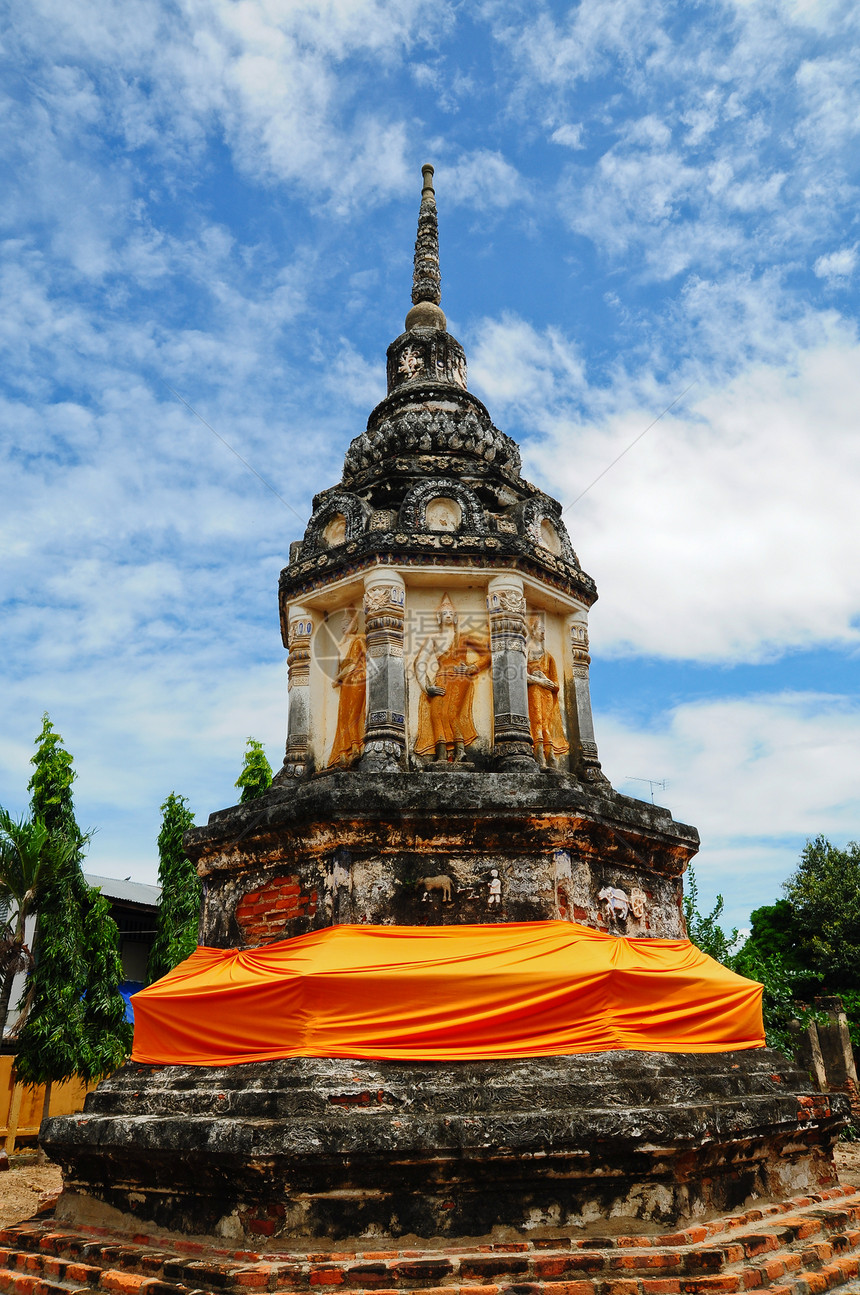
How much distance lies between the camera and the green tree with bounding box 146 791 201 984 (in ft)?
69.5

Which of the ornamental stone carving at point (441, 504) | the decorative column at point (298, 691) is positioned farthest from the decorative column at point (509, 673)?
the decorative column at point (298, 691)

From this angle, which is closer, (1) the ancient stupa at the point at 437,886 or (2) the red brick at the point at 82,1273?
(1) the ancient stupa at the point at 437,886

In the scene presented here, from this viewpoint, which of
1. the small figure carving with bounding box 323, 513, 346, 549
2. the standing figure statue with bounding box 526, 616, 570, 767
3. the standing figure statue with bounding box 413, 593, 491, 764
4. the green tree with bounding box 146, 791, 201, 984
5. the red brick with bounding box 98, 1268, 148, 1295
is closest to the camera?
the red brick with bounding box 98, 1268, 148, 1295

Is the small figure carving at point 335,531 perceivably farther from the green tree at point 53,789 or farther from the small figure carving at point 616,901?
the green tree at point 53,789

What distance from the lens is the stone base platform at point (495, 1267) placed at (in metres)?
4.55

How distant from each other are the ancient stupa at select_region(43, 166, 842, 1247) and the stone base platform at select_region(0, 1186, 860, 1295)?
14 cm

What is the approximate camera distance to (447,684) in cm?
814

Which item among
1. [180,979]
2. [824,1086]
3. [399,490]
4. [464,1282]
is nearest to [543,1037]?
[464,1282]

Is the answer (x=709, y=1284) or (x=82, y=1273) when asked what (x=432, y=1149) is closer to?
Answer: (x=709, y=1284)

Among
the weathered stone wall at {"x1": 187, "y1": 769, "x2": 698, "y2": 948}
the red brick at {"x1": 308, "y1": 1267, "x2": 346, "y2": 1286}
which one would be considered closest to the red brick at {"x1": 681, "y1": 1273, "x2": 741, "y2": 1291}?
the red brick at {"x1": 308, "y1": 1267, "x2": 346, "y2": 1286}

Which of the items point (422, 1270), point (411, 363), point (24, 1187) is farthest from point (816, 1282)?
point (24, 1187)

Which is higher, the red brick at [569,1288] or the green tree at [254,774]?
the green tree at [254,774]

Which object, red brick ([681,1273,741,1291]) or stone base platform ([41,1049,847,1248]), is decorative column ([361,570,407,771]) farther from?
red brick ([681,1273,741,1291])

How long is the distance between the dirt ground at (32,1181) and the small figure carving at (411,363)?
947cm
